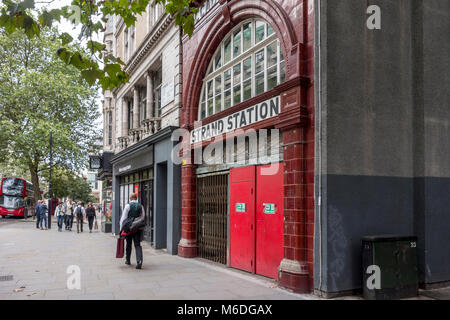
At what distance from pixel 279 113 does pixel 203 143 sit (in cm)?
365

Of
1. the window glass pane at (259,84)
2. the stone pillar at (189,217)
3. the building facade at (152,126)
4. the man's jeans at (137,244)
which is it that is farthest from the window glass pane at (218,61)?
the man's jeans at (137,244)

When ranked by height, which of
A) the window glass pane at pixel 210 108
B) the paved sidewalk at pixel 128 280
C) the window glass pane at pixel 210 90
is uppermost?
the window glass pane at pixel 210 90

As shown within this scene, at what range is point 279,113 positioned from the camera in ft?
25.6

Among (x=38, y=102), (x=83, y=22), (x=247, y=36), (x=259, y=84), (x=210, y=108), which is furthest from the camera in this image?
(x=38, y=102)

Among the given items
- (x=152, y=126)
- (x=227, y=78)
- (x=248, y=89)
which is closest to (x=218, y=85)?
(x=227, y=78)

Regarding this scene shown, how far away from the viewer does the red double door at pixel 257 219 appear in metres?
8.05

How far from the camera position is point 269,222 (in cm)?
830

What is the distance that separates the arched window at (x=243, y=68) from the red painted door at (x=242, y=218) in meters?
1.90

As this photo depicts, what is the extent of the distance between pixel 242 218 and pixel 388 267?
356 centimetres

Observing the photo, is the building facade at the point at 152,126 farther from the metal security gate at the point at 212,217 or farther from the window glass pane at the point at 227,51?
the window glass pane at the point at 227,51

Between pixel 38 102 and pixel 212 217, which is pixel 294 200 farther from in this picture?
pixel 38 102

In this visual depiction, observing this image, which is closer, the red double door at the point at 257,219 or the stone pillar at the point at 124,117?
the red double door at the point at 257,219

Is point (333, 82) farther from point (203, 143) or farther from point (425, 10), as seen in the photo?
point (203, 143)
